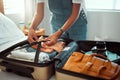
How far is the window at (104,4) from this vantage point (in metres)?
2.56

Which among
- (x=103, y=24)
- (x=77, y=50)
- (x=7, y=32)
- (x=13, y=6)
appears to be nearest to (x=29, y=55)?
(x=77, y=50)

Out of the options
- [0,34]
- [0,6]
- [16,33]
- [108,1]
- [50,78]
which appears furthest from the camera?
[108,1]

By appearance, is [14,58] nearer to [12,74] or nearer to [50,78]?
[12,74]

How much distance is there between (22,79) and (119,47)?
65 centimetres

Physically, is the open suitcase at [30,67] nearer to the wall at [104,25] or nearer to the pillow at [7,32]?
the pillow at [7,32]

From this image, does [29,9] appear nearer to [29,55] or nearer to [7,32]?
[7,32]

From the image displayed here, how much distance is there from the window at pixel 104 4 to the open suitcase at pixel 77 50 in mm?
1642

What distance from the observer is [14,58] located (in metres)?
0.98

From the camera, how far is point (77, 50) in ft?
3.59

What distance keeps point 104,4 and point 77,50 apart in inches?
68.5

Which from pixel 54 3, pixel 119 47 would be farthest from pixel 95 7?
pixel 119 47

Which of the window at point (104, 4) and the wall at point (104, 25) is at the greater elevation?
the window at point (104, 4)

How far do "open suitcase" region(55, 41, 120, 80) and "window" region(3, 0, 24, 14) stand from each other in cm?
163

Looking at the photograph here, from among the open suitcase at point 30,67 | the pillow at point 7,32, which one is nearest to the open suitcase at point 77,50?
the open suitcase at point 30,67
